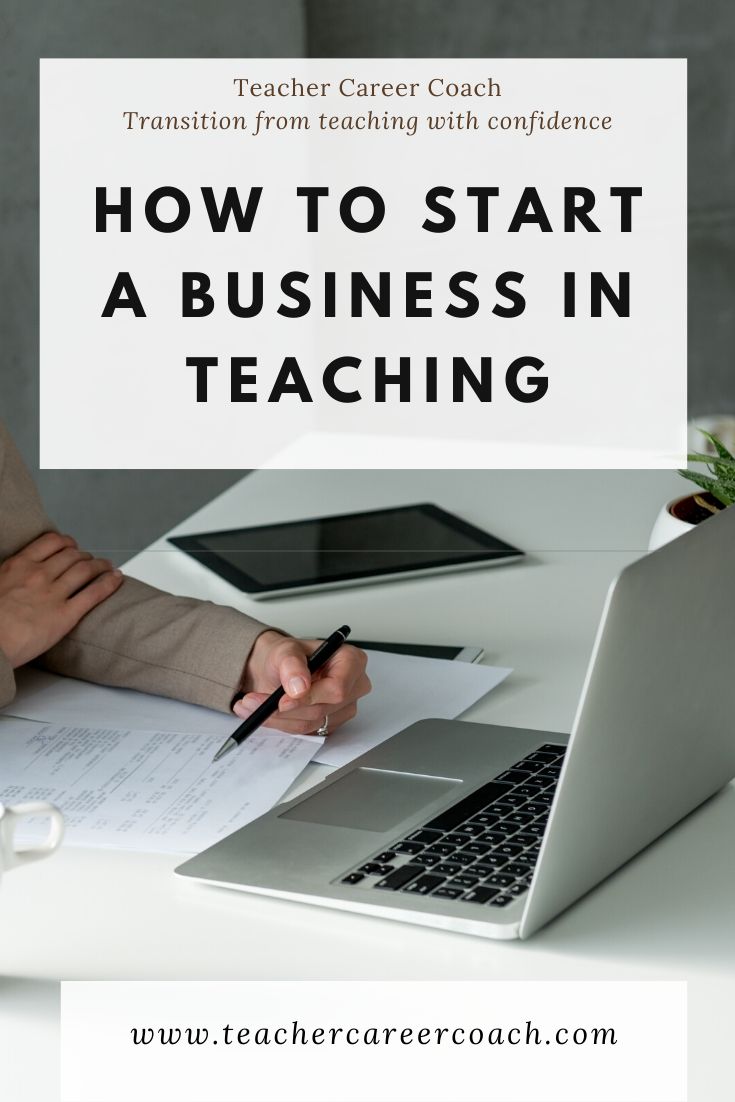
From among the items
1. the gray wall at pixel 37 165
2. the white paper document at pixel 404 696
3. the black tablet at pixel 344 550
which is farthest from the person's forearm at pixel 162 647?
the gray wall at pixel 37 165

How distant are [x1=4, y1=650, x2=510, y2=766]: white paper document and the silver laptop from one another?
120mm

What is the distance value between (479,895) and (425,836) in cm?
8

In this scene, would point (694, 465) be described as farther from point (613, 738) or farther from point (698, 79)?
point (613, 738)

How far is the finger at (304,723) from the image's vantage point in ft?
3.34

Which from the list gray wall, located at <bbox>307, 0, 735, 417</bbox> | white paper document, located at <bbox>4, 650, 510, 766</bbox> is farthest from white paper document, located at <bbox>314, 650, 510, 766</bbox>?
gray wall, located at <bbox>307, 0, 735, 417</bbox>

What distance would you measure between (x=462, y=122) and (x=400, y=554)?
1.04 m

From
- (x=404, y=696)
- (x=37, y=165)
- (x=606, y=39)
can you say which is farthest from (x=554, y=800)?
(x=606, y=39)

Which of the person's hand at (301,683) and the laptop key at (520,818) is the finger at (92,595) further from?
the laptop key at (520,818)

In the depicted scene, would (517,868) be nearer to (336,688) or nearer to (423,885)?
(423,885)

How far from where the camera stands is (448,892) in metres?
0.74

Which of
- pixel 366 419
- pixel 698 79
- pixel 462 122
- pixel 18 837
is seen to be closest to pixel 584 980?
pixel 18 837

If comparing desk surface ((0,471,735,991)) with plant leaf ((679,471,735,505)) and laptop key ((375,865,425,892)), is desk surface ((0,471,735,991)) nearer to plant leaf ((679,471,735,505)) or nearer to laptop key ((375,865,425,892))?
laptop key ((375,865,425,892))

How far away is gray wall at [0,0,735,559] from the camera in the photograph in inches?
80.4

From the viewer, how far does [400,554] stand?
156 centimetres
